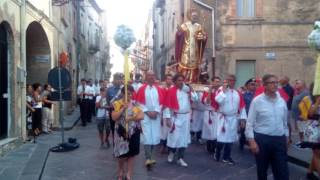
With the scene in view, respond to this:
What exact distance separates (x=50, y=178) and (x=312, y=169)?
14.5 feet

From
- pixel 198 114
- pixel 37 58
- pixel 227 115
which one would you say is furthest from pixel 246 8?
pixel 227 115

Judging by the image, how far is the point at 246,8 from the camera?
72.1 ft

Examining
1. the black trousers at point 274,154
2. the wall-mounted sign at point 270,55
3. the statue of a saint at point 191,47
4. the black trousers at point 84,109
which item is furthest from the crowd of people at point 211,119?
the wall-mounted sign at point 270,55

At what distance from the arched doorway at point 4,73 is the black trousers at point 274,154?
270 inches

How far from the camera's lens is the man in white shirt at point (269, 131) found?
6.64 m

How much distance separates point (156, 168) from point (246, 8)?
13541mm

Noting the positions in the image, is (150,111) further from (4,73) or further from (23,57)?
(23,57)

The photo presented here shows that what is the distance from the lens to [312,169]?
28.2 ft

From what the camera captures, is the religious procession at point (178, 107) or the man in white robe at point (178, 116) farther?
the man in white robe at point (178, 116)

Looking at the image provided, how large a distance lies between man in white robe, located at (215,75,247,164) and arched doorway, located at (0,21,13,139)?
477cm

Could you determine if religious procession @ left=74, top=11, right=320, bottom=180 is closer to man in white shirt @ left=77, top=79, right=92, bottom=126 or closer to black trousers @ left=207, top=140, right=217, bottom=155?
black trousers @ left=207, top=140, right=217, bottom=155

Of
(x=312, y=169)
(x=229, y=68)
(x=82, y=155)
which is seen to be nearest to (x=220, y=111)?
(x=312, y=169)

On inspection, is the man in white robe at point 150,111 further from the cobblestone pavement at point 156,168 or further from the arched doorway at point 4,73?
the arched doorway at point 4,73

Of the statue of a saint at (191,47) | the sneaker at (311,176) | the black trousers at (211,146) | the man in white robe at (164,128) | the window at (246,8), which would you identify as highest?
the window at (246,8)
